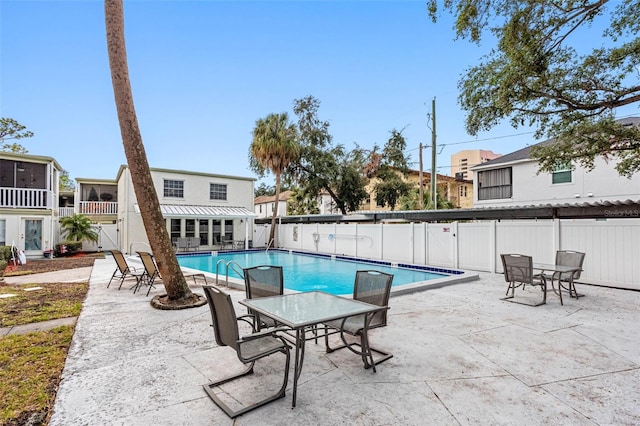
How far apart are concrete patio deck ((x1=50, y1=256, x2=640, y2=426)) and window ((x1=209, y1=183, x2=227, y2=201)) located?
18.3m

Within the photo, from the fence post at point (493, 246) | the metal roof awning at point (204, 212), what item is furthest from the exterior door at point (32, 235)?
the fence post at point (493, 246)

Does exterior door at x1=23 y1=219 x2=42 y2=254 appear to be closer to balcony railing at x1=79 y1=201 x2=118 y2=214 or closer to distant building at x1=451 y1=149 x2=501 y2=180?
balcony railing at x1=79 y1=201 x2=118 y2=214

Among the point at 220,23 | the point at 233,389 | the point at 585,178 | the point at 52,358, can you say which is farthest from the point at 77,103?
the point at 585,178

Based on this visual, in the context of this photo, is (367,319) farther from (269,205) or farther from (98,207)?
(269,205)

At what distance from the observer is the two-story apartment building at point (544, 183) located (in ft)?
55.1

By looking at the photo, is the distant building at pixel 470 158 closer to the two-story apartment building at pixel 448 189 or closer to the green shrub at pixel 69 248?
the two-story apartment building at pixel 448 189

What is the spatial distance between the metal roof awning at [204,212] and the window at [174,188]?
806mm

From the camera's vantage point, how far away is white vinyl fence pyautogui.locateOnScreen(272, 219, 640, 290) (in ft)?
30.2

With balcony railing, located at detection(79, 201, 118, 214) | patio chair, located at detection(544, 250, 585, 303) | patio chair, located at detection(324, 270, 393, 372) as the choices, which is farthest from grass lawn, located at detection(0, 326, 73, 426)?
balcony railing, located at detection(79, 201, 118, 214)

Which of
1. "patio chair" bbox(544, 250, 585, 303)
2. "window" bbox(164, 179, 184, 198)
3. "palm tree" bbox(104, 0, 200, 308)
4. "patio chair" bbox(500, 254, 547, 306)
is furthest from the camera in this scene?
"window" bbox(164, 179, 184, 198)

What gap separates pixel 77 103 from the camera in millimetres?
17766

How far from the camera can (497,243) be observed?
12.0 meters

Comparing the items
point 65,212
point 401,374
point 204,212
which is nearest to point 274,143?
point 204,212

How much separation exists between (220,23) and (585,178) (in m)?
20.0
